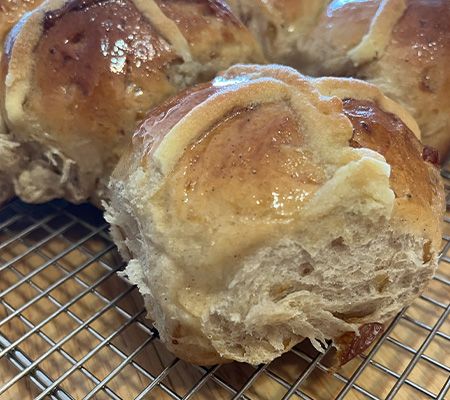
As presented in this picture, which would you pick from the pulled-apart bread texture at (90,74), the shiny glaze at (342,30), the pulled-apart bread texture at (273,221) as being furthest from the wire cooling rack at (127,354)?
the shiny glaze at (342,30)

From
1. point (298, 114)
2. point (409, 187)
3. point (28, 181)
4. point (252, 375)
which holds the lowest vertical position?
point (252, 375)

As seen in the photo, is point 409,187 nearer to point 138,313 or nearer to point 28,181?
point 138,313

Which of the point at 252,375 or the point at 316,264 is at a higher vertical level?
the point at 316,264

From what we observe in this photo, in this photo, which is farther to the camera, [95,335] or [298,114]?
[95,335]

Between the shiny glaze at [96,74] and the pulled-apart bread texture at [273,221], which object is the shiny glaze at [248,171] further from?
the shiny glaze at [96,74]

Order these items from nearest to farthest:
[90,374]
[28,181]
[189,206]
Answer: [189,206] → [90,374] → [28,181]

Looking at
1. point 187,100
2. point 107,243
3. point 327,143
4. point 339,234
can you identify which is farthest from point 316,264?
point 107,243

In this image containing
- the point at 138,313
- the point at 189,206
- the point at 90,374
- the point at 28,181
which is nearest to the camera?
the point at 189,206

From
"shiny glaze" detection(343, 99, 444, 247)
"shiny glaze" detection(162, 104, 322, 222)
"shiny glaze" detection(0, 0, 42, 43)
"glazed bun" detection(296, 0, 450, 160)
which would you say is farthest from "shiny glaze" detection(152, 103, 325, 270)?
"shiny glaze" detection(0, 0, 42, 43)
